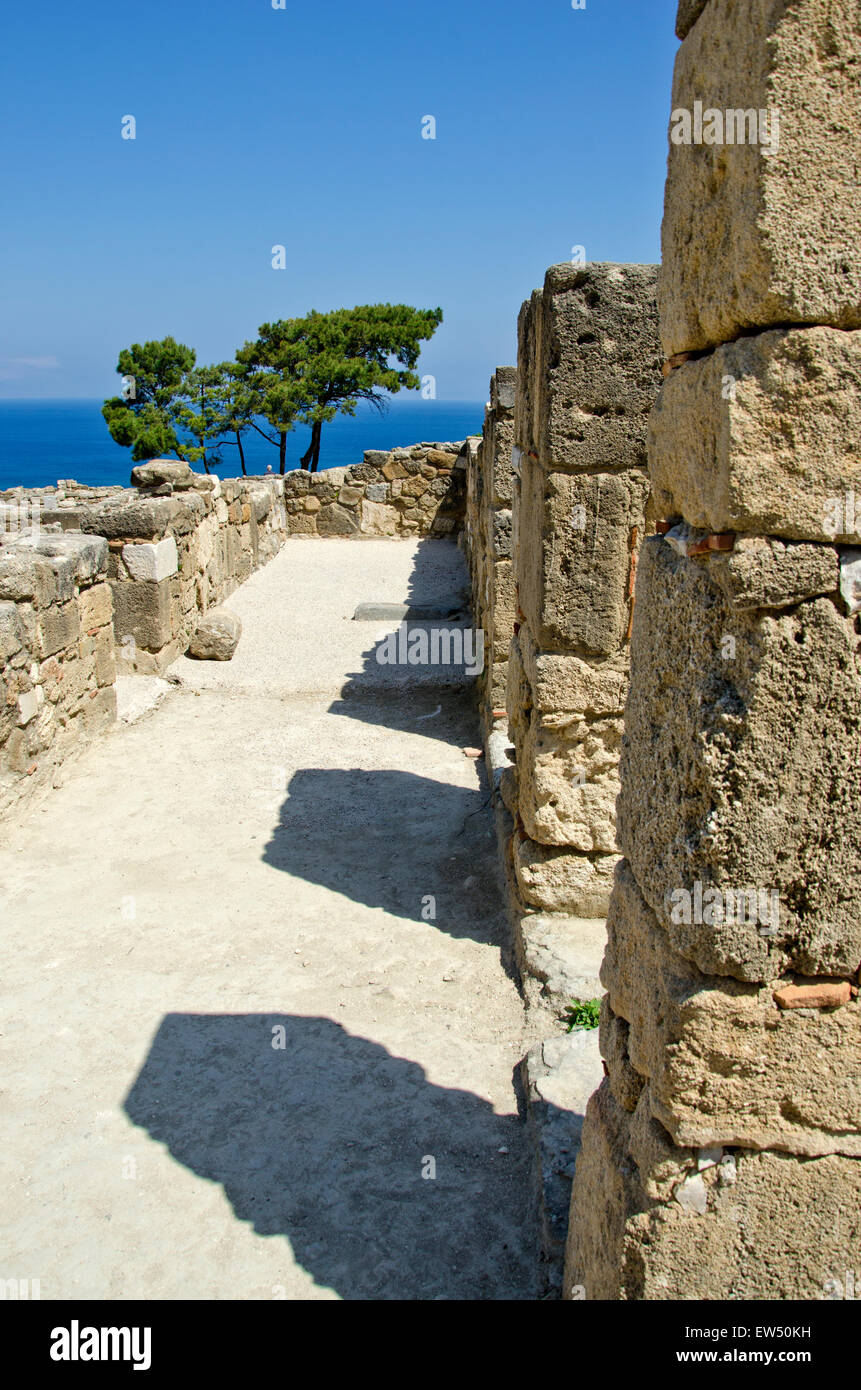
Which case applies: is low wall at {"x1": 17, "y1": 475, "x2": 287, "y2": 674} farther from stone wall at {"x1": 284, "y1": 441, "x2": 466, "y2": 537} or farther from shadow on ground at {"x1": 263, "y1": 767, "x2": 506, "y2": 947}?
stone wall at {"x1": 284, "y1": 441, "x2": 466, "y2": 537}

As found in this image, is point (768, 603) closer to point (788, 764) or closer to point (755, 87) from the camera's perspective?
point (788, 764)

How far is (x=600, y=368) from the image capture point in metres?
4.07

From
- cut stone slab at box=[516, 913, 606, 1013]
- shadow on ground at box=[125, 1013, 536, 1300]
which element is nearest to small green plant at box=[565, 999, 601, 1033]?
cut stone slab at box=[516, 913, 606, 1013]

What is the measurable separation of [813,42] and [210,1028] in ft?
12.3

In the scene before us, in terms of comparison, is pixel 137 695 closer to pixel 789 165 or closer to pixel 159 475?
pixel 159 475

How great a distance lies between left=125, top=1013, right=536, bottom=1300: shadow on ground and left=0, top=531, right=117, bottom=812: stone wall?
8.99ft

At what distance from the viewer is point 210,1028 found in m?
3.99

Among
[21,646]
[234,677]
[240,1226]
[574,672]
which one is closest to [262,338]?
[234,677]

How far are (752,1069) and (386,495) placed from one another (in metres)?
15.3

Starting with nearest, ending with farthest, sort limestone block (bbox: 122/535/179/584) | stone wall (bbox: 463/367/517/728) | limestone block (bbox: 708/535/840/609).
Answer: limestone block (bbox: 708/535/840/609)
stone wall (bbox: 463/367/517/728)
limestone block (bbox: 122/535/179/584)

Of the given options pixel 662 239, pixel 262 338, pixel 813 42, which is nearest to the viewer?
pixel 813 42

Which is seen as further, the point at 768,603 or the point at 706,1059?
the point at 706,1059

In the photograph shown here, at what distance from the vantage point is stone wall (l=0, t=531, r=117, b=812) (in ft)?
19.6

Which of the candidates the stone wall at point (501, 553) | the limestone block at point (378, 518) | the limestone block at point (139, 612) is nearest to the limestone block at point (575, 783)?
the stone wall at point (501, 553)
